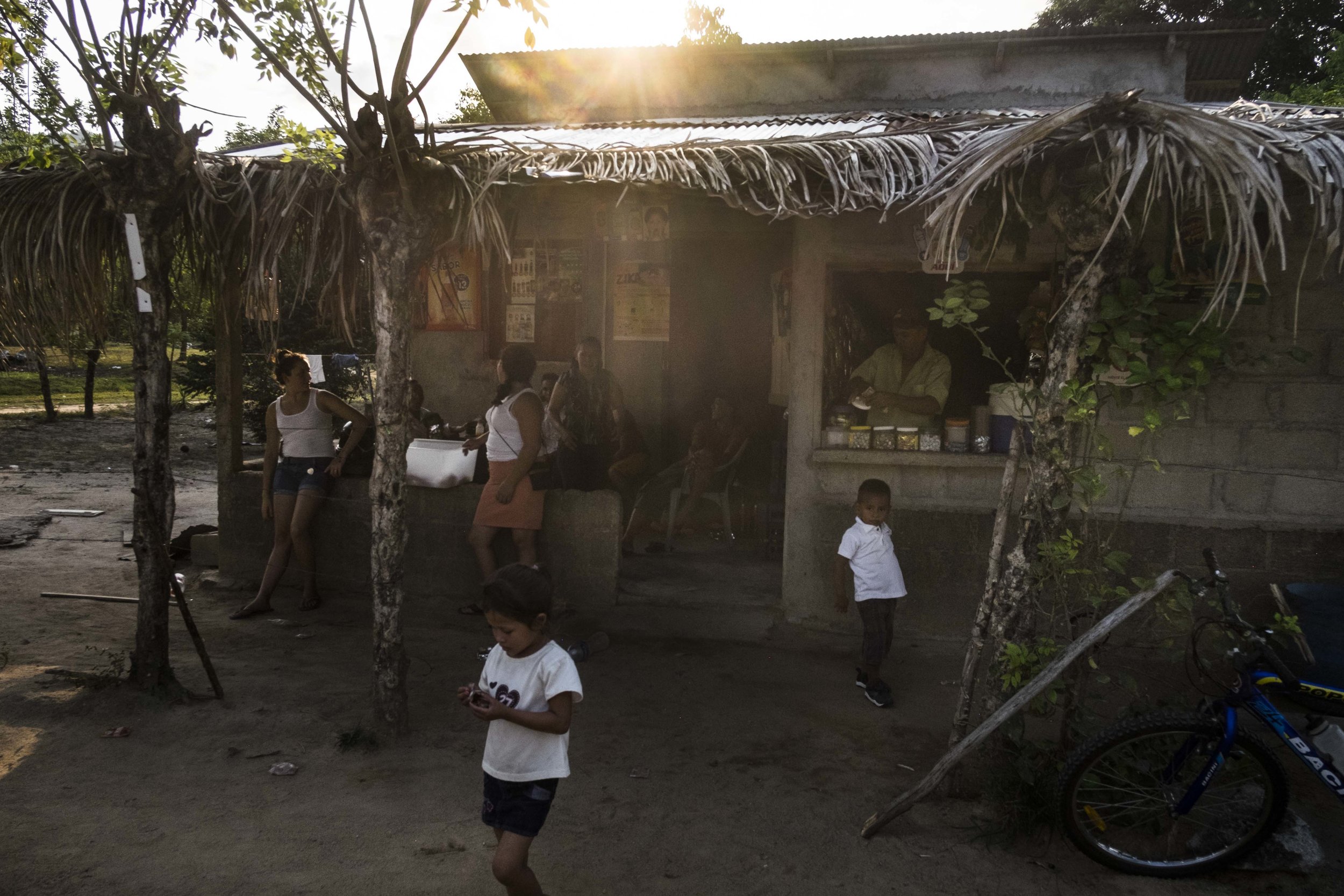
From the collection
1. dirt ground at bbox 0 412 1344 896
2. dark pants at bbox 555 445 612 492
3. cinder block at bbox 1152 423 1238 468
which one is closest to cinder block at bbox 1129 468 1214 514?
cinder block at bbox 1152 423 1238 468

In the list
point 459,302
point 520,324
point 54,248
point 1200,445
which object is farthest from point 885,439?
point 54,248

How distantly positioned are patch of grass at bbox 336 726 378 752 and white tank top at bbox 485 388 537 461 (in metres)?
1.99

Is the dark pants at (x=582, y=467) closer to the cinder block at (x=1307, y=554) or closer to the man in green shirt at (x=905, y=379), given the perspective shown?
the man in green shirt at (x=905, y=379)

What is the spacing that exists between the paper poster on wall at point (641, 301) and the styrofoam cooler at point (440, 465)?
2069 millimetres

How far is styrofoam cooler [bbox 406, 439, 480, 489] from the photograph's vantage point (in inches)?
253

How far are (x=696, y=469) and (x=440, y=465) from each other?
1920 millimetres

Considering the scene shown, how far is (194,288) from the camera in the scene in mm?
5969

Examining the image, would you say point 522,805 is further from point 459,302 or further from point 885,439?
point 459,302

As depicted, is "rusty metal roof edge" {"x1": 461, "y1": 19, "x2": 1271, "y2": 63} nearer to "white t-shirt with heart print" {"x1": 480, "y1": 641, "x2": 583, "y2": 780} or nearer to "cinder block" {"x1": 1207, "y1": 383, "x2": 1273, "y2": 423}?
"cinder block" {"x1": 1207, "y1": 383, "x2": 1273, "y2": 423}

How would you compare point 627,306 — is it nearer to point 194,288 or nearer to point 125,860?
point 194,288

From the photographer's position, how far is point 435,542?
6.60 m

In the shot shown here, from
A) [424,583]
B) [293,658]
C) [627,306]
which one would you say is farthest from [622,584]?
[627,306]

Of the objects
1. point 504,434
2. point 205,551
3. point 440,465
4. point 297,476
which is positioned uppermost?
point 504,434

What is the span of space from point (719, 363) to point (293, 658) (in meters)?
4.79
